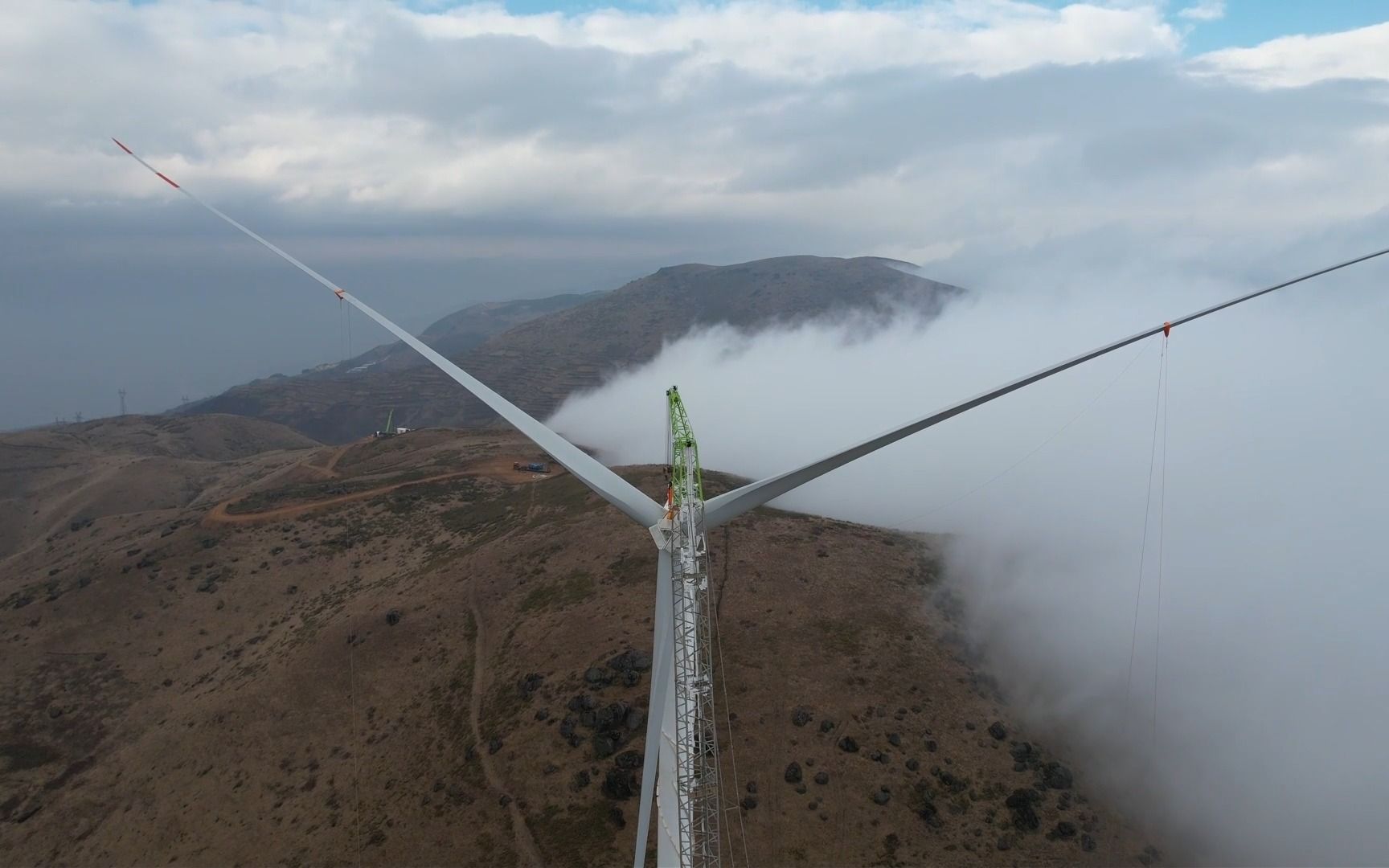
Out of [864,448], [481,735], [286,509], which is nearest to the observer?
[864,448]

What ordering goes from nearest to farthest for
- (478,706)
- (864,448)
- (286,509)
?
(864,448)
(478,706)
(286,509)

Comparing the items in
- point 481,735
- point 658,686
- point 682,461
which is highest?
point 682,461

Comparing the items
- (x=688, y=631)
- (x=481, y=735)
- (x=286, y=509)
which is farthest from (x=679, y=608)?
(x=286, y=509)

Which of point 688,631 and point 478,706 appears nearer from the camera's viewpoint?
point 688,631

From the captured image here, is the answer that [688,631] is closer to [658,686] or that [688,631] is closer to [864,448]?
[658,686]

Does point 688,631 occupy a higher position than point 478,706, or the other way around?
point 688,631

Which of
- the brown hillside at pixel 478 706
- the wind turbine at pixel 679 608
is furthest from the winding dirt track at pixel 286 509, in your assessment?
the wind turbine at pixel 679 608
